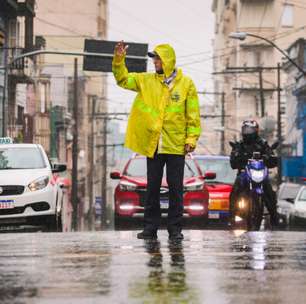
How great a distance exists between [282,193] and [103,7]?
10698cm

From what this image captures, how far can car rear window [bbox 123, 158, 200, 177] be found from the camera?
21150 millimetres

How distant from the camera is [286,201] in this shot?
33.9 meters

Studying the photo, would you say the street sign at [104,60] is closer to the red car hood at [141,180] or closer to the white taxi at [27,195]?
the red car hood at [141,180]

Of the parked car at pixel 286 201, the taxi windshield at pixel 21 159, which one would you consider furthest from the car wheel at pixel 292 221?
the taxi windshield at pixel 21 159

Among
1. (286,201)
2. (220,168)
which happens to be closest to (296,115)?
(286,201)

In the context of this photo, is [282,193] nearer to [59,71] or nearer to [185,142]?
[185,142]

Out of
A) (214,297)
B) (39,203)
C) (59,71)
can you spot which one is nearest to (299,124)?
(59,71)

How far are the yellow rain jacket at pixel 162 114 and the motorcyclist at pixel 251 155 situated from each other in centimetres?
477

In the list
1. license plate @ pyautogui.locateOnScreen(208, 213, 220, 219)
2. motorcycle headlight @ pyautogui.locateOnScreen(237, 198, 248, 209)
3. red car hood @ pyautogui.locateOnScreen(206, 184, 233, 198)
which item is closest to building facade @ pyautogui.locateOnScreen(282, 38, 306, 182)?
red car hood @ pyautogui.locateOnScreen(206, 184, 233, 198)

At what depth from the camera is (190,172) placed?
71.0ft

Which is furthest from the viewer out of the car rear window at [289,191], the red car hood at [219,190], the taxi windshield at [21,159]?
the car rear window at [289,191]

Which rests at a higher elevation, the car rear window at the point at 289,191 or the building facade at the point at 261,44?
the building facade at the point at 261,44

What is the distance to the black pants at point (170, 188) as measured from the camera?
10820 mm

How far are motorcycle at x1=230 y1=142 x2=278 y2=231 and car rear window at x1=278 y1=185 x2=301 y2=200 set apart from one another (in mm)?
18737
